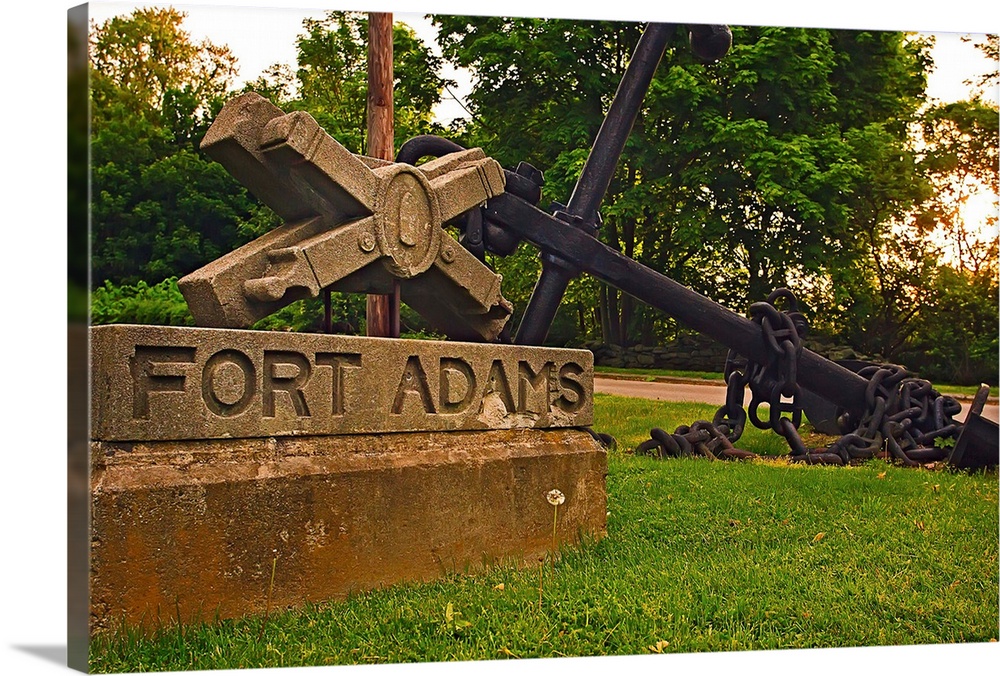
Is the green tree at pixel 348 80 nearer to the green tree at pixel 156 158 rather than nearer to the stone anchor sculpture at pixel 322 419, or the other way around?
the green tree at pixel 156 158

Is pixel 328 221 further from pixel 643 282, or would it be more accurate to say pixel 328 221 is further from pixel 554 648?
pixel 643 282

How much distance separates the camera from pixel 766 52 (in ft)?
30.8

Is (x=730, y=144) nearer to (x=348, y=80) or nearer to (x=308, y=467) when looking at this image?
(x=348, y=80)

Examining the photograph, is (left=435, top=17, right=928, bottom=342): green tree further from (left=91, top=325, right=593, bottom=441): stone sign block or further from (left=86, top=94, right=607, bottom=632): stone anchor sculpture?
(left=91, top=325, right=593, bottom=441): stone sign block

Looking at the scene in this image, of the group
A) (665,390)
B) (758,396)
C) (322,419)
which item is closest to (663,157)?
(665,390)

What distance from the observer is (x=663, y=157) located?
31.0ft

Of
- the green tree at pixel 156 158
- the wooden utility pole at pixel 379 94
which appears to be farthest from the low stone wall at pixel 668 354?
the green tree at pixel 156 158

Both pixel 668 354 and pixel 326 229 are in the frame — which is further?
pixel 668 354

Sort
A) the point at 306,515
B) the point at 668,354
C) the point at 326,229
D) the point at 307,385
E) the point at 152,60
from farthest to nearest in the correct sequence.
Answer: the point at 668,354 < the point at 152,60 < the point at 326,229 < the point at 307,385 < the point at 306,515

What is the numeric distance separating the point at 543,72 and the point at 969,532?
510cm

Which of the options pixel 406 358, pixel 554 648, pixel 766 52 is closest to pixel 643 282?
pixel 406 358

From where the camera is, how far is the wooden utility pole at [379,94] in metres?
6.38

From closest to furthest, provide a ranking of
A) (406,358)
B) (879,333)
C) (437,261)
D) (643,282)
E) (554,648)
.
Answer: (554,648), (406,358), (437,261), (643,282), (879,333)

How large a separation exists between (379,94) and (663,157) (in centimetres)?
366
